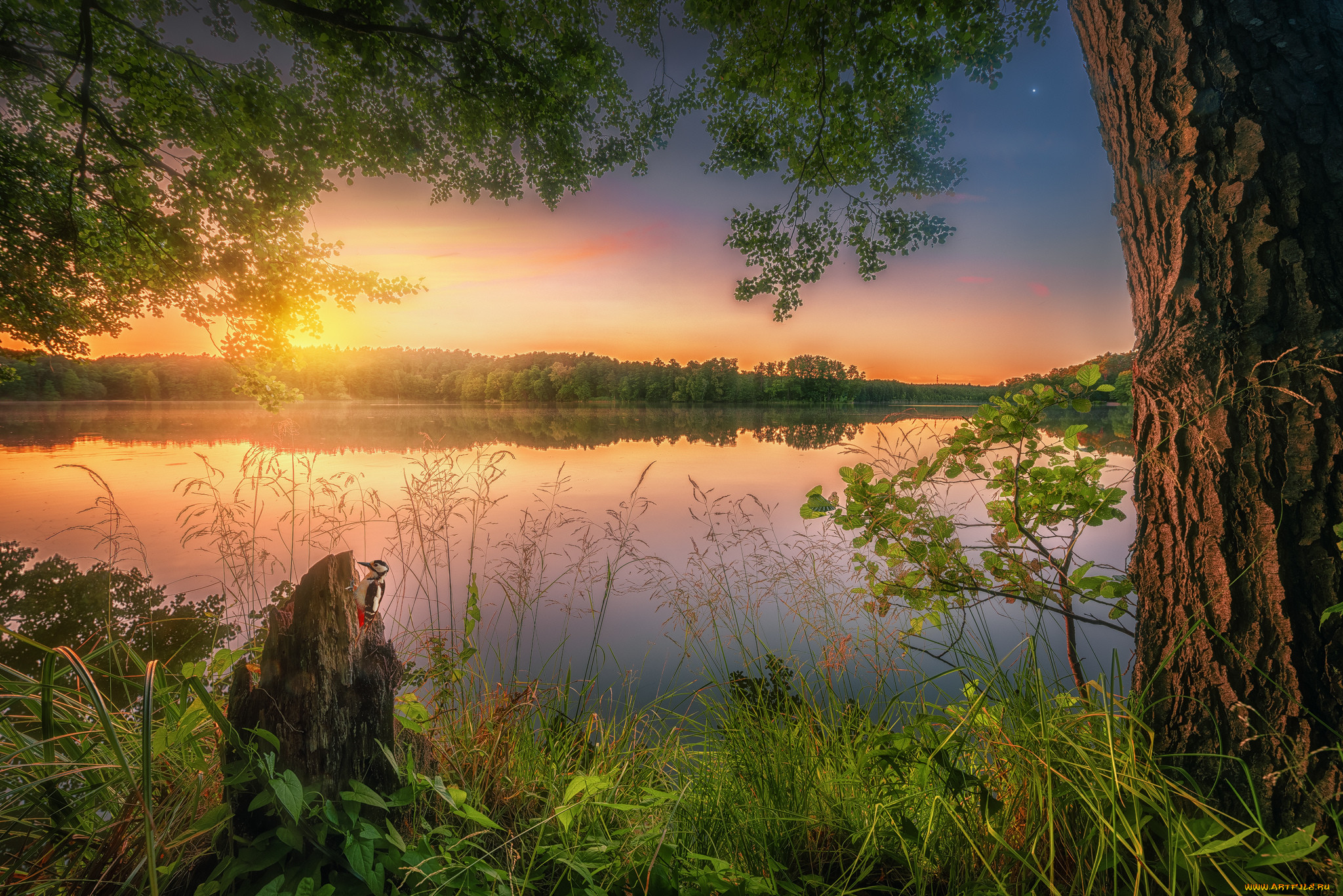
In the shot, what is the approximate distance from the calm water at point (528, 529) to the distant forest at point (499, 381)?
404 cm

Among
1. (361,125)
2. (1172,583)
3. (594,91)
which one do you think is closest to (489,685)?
(1172,583)

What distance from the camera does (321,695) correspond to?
114 centimetres

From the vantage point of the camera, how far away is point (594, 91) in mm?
4047

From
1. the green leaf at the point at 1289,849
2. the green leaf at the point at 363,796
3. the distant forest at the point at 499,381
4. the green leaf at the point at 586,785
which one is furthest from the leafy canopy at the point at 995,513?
the distant forest at the point at 499,381

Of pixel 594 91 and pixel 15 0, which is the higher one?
pixel 15 0

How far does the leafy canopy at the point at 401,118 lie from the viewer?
296 centimetres

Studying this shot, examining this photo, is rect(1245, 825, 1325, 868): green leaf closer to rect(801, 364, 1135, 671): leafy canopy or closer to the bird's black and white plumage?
rect(801, 364, 1135, 671): leafy canopy

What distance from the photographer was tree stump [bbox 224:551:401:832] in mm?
1096

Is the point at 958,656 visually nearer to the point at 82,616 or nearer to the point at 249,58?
the point at 82,616

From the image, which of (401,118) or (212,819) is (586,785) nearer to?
(212,819)

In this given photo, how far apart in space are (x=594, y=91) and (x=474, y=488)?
3886mm

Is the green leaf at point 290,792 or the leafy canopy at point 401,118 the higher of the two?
the leafy canopy at point 401,118

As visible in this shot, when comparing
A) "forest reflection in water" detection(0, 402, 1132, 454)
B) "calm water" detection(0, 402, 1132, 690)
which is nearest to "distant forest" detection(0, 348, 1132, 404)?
"forest reflection in water" detection(0, 402, 1132, 454)

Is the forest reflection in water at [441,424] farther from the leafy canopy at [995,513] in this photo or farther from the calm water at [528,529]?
the calm water at [528,529]
